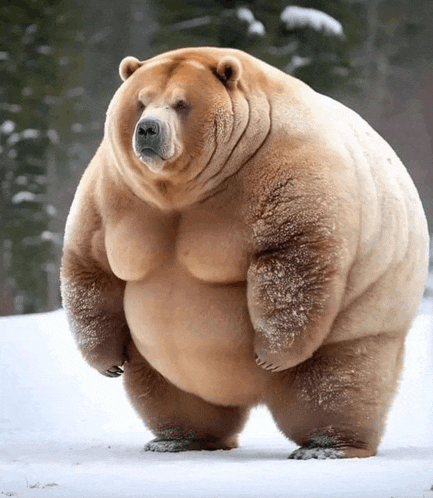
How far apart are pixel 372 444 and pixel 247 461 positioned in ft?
2.33

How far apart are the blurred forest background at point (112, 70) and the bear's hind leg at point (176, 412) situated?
22.0ft

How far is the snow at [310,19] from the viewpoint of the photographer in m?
12.3

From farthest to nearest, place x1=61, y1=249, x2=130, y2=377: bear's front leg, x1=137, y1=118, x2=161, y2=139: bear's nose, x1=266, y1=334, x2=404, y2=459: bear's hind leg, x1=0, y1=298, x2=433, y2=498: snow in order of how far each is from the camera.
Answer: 1. x1=61, y1=249, x2=130, y2=377: bear's front leg
2. x1=266, y1=334, x2=404, y2=459: bear's hind leg
3. x1=137, y1=118, x2=161, y2=139: bear's nose
4. x1=0, y1=298, x2=433, y2=498: snow

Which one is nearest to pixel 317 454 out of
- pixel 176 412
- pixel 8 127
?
pixel 176 412

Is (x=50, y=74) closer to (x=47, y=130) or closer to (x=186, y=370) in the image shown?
(x=47, y=130)

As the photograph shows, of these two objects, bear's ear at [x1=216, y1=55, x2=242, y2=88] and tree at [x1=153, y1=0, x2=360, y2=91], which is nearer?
bear's ear at [x1=216, y1=55, x2=242, y2=88]

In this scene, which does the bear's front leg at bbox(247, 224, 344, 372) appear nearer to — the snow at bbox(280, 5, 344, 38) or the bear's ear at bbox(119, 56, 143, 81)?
the bear's ear at bbox(119, 56, 143, 81)

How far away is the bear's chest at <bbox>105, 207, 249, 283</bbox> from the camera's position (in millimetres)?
5102

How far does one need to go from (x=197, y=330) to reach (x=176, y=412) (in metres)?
0.79

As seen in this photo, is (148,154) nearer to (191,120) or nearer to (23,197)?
(191,120)

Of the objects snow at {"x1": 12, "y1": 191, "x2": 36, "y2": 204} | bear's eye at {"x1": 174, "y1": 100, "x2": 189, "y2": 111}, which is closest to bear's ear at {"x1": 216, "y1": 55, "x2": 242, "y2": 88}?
bear's eye at {"x1": 174, "y1": 100, "x2": 189, "y2": 111}

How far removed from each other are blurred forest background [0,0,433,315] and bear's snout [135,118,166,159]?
717cm

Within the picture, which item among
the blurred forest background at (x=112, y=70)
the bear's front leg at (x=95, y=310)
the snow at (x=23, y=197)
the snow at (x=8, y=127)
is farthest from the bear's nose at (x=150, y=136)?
the snow at (x=23, y=197)

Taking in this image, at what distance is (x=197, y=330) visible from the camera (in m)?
5.20
